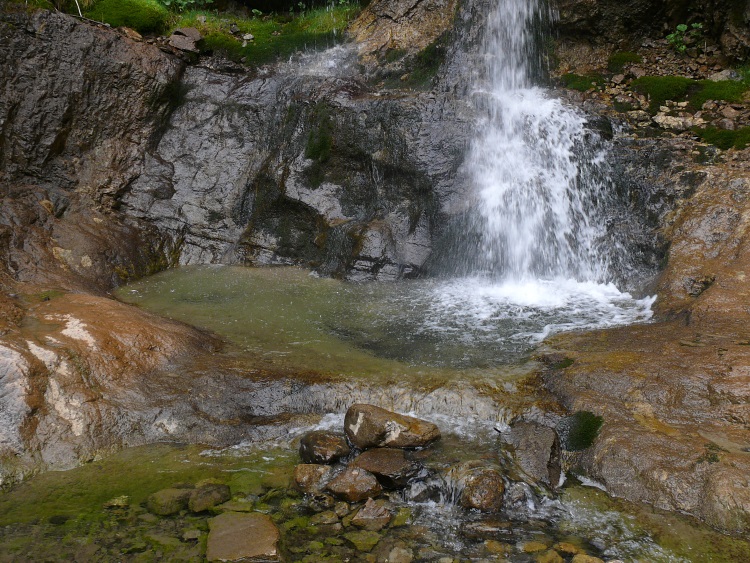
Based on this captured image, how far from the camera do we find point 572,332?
659 centimetres

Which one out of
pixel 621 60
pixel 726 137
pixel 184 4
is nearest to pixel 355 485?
pixel 726 137

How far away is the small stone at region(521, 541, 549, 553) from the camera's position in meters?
3.53

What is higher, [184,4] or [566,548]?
[184,4]

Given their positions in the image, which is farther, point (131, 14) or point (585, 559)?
point (131, 14)

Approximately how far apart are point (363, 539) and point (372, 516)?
0.22 meters

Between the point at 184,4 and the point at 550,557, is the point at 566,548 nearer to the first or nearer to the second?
the point at 550,557

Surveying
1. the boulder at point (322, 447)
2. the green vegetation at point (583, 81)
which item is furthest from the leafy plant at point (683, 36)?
the boulder at point (322, 447)

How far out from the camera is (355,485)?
13.5 feet

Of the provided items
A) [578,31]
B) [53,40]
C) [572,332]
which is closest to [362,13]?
[578,31]

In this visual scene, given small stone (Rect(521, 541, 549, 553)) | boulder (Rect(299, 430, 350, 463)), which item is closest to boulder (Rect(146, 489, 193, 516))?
boulder (Rect(299, 430, 350, 463))

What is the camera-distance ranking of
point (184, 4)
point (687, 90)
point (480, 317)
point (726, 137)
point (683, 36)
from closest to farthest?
point (480, 317) < point (726, 137) < point (687, 90) < point (683, 36) < point (184, 4)

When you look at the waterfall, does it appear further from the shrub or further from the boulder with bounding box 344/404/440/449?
the shrub

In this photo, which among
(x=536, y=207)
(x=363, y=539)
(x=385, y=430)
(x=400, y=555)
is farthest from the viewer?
(x=536, y=207)

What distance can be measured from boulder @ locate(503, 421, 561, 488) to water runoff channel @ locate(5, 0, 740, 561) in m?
0.18
